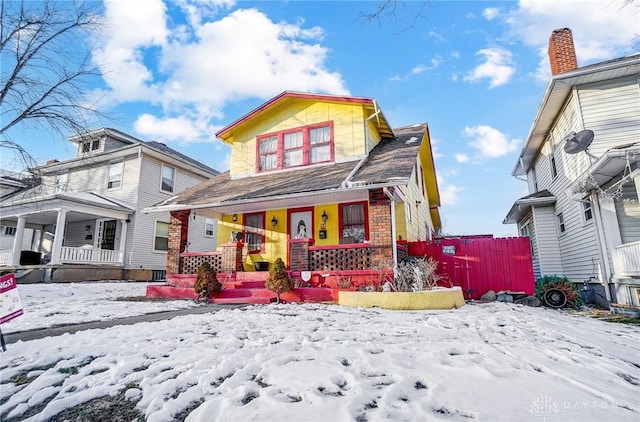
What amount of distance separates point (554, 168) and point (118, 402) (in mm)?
15129

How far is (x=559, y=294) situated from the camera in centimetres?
803

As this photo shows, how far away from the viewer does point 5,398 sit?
234 cm

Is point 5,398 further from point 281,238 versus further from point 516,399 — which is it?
point 281,238

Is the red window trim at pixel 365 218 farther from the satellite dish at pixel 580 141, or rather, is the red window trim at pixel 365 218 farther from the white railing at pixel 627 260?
the white railing at pixel 627 260

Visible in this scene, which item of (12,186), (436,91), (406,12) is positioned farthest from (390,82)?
(12,186)

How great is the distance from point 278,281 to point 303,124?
6.16 m

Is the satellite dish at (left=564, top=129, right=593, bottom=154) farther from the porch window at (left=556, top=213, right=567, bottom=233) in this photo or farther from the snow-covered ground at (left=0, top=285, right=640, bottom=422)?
the snow-covered ground at (left=0, top=285, right=640, bottom=422)

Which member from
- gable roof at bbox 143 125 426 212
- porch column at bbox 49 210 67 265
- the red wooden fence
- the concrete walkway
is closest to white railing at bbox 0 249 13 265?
porch column at bbox 49 210 67 265

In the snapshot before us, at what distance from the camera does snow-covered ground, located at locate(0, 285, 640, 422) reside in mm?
1910

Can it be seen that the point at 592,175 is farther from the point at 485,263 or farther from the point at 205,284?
the point at 205,284

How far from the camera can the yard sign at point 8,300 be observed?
3141 mm

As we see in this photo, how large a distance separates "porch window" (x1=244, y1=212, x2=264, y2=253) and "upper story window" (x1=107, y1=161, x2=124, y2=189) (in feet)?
31.9

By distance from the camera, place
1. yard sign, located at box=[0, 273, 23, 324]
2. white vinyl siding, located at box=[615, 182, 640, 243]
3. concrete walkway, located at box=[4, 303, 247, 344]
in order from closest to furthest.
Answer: yard sign, located at box=[0, 273, 23, 324], concrete walkway, located at box=[4, 303, 247, 344], white vinyl siding, located at box=[615, 182, 640, 243]

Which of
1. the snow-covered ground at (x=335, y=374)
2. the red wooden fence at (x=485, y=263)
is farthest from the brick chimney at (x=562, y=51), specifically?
the snow-covered ground at (x=335, y=374)
